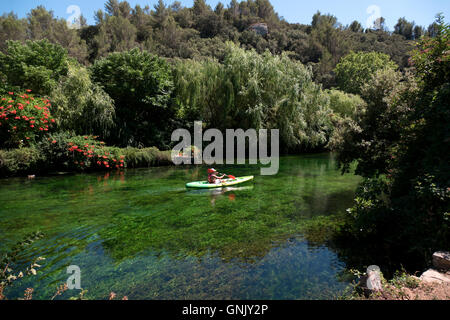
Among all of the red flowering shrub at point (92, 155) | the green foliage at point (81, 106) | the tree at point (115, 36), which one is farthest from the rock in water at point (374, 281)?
the tree at point (115, 36)

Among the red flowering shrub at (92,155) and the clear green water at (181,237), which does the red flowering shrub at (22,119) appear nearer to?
the red flowering shrub at (92,155)

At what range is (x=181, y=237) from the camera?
7.23 meters

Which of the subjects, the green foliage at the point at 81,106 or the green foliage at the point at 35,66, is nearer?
the green foliage at the point at 81,106

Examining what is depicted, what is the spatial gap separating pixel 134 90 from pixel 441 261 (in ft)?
70.3

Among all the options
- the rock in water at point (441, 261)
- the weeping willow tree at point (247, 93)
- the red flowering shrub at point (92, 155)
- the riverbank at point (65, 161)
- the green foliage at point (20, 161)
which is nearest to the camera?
the rock in water at point (441, 261)

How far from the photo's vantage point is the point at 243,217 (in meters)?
8.73

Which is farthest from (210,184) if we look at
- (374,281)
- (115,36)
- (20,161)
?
(115,36)

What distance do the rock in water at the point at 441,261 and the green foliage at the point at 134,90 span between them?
2021 centimetres

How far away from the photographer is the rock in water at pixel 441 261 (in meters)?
4.12

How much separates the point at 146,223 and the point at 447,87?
7329mm

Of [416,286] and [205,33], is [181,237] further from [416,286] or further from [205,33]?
[205,33]

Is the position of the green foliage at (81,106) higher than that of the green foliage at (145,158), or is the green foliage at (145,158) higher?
the green foliage at (81,106)

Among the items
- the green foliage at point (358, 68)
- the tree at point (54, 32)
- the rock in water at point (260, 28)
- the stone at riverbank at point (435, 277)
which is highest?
the rock in water at point (260, 28)

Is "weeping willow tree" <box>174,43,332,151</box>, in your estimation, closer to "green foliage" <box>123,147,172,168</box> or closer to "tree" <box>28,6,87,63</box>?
"green foliage" <box>123,147,172,168</box>
